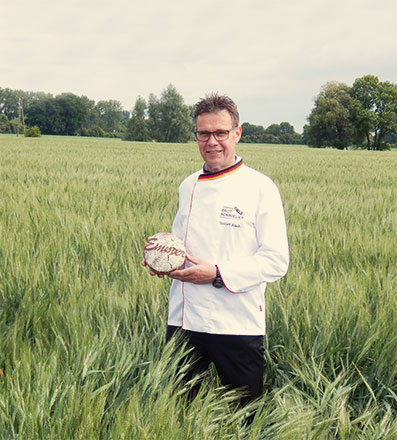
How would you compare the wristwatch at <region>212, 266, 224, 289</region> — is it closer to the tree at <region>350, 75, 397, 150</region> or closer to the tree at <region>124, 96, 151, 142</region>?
the tree at <region>350, 75, 397, 150</region>

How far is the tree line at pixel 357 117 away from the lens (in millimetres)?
61969

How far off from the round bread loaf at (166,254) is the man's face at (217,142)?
308 mm

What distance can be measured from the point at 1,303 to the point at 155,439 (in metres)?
1.35

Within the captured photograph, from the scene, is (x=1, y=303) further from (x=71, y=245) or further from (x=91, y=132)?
(x=91, y=132)

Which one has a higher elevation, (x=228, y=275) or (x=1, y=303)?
(x=228, y=275)

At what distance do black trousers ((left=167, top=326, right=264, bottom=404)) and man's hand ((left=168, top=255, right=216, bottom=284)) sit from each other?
23 cm

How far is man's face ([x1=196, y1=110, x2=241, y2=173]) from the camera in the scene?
1532 mm

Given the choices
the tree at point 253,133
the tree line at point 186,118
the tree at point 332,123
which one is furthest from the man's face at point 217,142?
the tree at point 253,133

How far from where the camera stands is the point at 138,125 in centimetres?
7994

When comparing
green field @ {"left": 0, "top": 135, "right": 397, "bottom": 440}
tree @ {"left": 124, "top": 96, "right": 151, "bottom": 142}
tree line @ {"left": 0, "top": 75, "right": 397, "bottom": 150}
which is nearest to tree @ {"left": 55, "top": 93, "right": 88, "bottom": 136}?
→ tree line @ {"left": 0, "top": 75, "right": 397, "bottom": 150}

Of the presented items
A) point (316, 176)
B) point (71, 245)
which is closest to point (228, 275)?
point (71, 245)

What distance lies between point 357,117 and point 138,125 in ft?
124

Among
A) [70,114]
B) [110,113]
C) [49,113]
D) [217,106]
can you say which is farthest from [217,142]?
[110,113]

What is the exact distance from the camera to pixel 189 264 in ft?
5.32
